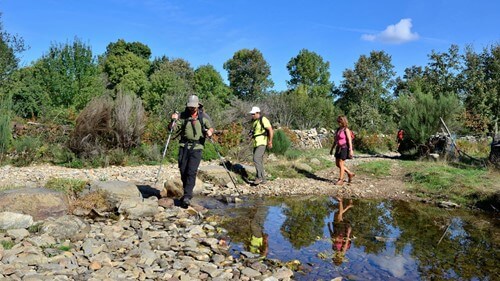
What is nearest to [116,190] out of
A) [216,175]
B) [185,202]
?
[185,202]

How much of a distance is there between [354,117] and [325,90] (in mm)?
8718

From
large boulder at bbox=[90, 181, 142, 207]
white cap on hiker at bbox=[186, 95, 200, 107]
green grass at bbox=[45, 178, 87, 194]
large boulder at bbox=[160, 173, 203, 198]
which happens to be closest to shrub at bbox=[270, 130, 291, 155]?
large boulder at bbox=[160, 173, 203, 198]

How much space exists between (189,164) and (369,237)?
336cm

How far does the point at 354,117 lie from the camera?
31.7 metres

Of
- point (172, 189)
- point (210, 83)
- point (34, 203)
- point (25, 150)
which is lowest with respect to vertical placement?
point (172, 189)

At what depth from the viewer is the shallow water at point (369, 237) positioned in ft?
16.0

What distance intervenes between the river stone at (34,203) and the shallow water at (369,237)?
2.64 meters

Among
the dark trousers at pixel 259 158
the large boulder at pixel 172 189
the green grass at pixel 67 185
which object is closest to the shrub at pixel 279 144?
the dark trousers at pixel 259 158

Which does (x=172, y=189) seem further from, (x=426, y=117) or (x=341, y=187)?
(x=426, y=117)

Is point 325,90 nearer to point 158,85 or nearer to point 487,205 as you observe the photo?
point 158,85

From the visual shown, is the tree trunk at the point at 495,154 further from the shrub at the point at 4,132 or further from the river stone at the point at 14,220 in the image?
the shrub at the point at 4,132

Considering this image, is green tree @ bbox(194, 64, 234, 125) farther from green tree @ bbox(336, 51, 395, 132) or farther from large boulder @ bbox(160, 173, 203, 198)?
large boulder @ bbox(160, 173, 203, 198)

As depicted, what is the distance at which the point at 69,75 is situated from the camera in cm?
2142

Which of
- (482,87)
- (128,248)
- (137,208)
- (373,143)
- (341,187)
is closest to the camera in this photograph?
(128,248)
